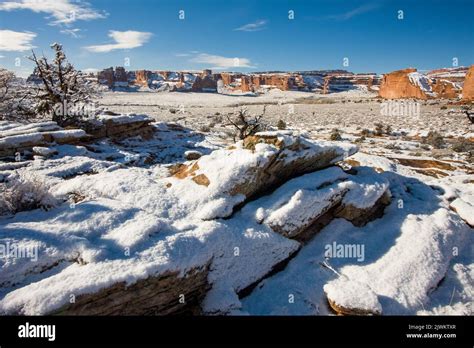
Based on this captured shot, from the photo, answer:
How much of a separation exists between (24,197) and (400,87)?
8254 cm

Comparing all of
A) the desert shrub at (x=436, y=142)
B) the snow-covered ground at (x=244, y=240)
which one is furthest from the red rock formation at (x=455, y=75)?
the snow-covered ground at (x=244, y=240)

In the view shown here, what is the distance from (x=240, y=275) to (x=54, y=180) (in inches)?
189

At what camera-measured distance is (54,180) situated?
23.0ft

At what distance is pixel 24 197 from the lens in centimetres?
561

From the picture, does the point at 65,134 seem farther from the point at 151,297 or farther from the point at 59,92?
the point at 151,297

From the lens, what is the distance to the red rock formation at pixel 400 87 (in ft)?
229

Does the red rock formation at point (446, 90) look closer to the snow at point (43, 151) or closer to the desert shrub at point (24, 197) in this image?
the snow at point (43, 151)

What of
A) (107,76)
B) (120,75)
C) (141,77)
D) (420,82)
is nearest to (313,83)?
(141,77)

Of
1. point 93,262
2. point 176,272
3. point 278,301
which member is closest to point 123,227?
point 93,262

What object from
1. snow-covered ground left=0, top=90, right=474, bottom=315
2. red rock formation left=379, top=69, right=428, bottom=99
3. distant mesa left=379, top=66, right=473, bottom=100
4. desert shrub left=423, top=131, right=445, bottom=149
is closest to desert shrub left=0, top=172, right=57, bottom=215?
snow-covered ground left=0, top=90, right=474, bottom=315

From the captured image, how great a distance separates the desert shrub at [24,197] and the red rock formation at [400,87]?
7618 cm

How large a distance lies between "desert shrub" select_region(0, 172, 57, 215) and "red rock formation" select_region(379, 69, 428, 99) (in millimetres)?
76185

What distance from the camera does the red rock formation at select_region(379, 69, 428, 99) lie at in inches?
2750
